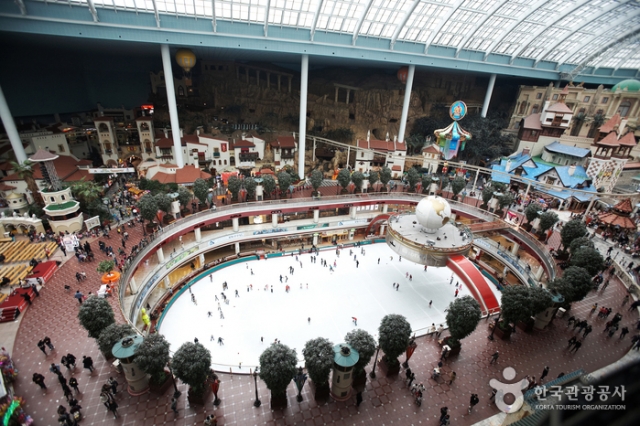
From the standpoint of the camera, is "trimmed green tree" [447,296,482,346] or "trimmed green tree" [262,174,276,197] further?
"trimmed green tree" [262,174,276,197]

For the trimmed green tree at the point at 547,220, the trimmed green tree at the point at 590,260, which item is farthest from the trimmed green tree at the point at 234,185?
the trimmed green tree at the point at 547,220

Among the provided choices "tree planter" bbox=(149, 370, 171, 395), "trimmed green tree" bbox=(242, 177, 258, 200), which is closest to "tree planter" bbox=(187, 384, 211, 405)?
"tree planter" bbox=(149, 370, 171, 395)

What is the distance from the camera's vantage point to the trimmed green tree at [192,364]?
1628 centimetres

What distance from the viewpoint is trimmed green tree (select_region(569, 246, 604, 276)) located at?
24438mm

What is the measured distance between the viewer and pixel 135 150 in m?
49.1

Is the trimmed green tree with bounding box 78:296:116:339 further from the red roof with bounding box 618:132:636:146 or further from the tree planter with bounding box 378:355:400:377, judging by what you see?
the red roof with bounding box 618:132:636:146

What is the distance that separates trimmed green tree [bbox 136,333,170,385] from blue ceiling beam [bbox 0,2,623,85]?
34.4m

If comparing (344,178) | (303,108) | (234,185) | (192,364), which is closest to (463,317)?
(192,364)

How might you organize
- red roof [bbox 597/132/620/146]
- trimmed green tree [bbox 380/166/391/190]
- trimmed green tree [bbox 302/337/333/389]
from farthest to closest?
trimmed green tree [bbox 380/166/391/190]
red roof [bbox 597/132/620/146]
trimmed green tree [bbox 302/337/333/389]

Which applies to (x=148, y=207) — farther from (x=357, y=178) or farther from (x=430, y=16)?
(x=430, y=16)

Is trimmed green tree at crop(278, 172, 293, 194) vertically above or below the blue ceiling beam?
below

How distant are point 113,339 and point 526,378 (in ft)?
84.3

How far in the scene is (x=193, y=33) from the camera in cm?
3678

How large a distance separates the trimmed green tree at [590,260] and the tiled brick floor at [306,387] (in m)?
4.02
